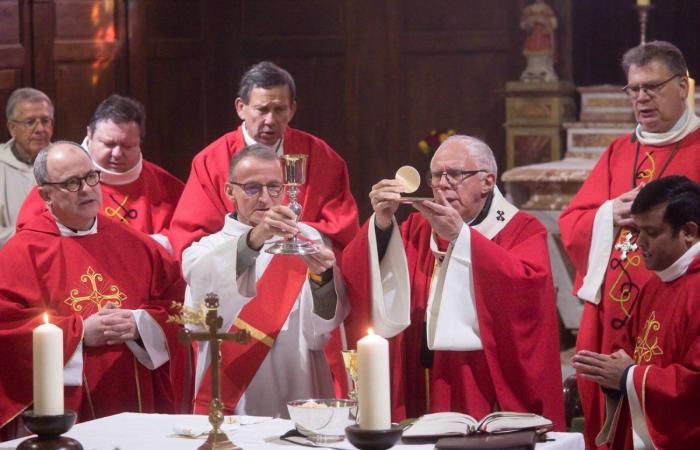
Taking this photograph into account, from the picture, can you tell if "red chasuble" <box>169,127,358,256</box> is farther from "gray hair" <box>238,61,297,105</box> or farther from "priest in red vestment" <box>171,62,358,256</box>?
"gray hair" <box>238,61,297,105</box>

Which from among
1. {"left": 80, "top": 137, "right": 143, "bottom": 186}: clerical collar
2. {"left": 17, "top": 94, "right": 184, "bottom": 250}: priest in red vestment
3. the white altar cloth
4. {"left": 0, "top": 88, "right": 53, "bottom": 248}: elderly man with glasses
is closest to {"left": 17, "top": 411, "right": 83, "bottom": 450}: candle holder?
the white altar cloth

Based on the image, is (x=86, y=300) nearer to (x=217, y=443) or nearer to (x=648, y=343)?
(x=217, y=443)

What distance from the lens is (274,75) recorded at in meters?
5.84

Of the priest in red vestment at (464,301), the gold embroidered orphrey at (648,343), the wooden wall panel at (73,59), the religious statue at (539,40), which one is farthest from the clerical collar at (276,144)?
the religious statue at (539,40)

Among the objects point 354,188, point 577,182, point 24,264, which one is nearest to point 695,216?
point 24,264

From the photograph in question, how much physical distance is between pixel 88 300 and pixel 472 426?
74.3 inches

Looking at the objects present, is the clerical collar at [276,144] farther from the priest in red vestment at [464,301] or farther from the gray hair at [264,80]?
the priest in red vestment at [464,301]

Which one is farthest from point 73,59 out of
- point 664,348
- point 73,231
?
point 664,348

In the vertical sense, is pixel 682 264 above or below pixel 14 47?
below

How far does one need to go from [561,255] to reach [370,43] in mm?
2608

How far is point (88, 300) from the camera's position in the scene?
522 centimetres

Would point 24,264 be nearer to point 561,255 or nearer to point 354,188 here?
point 561,255

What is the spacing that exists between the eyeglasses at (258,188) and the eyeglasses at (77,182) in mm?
526

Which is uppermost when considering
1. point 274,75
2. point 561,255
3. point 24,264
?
point 274,75
